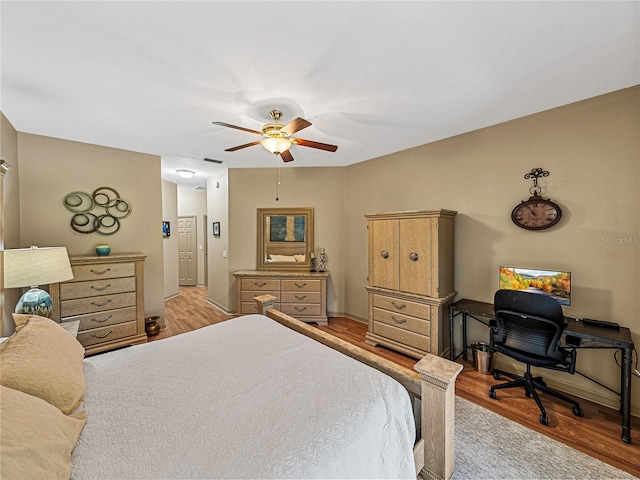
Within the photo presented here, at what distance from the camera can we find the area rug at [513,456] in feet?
5.33

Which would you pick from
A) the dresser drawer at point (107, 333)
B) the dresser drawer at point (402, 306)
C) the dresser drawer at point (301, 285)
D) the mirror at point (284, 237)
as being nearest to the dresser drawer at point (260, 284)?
the dresser drawer at point (301, 285)

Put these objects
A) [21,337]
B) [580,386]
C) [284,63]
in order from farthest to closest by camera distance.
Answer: [580,386] < [284,63] < [21,337]

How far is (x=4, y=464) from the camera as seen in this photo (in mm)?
680

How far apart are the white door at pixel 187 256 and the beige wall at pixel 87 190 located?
329cm

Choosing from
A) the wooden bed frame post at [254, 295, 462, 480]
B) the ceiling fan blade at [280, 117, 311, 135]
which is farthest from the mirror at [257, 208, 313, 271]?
the wooden bed frame post at [254, 295, 462, 480]

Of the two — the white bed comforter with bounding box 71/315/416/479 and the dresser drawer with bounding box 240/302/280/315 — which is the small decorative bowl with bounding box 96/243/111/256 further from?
the white bed comforter with bounding box 71/315/416/479

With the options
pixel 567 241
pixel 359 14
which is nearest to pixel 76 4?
pixel 359 14

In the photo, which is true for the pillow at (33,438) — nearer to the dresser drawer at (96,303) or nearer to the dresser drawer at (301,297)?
the dresser drawer at (96,303)

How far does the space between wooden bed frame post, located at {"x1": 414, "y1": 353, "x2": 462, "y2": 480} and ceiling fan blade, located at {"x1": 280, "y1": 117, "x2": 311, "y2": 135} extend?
1.84 metres

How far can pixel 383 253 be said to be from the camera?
3402mm

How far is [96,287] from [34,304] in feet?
3.41

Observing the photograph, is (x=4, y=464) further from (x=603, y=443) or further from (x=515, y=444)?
(x=603, y=443)

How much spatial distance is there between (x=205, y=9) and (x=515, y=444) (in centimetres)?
330

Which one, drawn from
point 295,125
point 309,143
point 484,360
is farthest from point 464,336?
point 295,125
